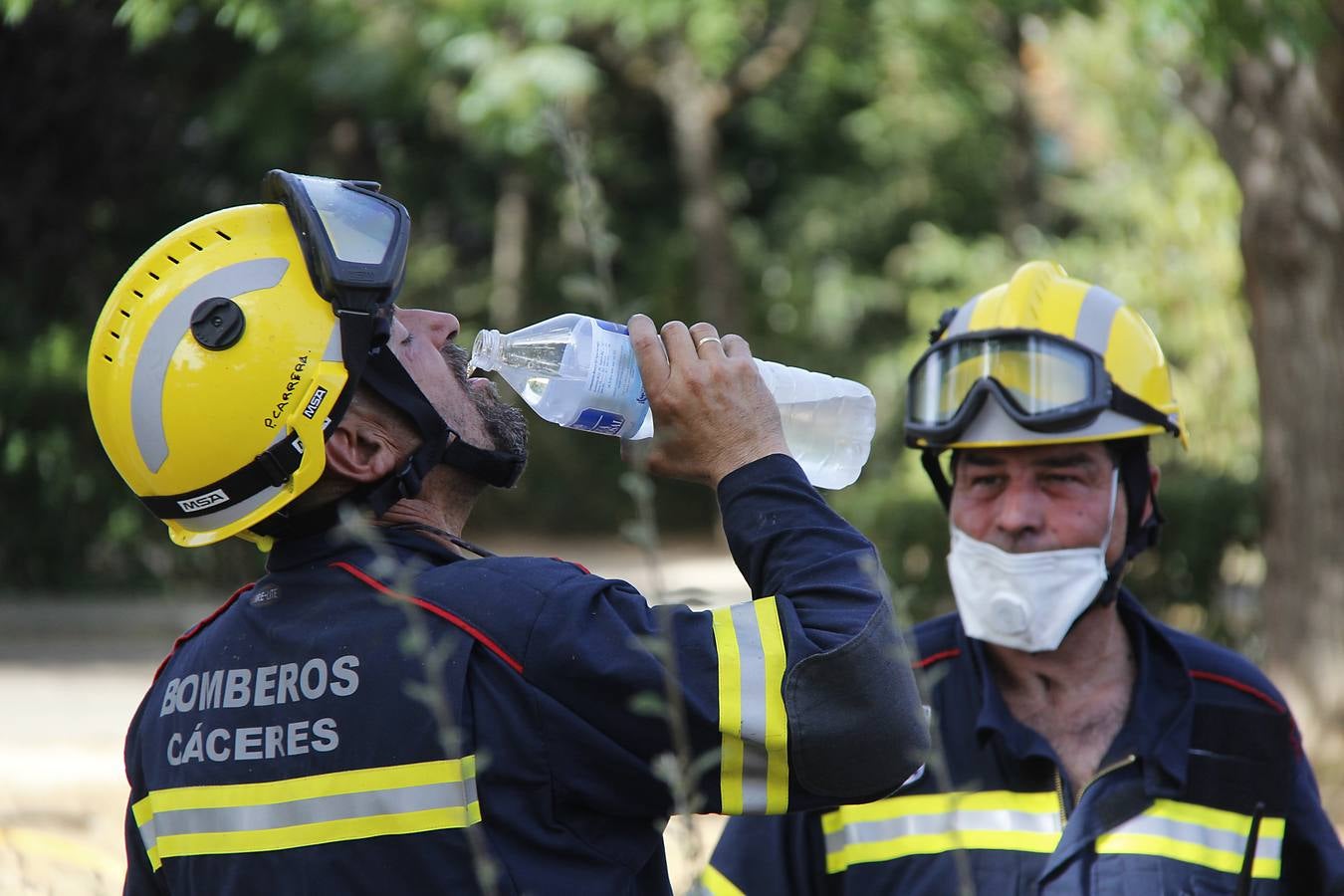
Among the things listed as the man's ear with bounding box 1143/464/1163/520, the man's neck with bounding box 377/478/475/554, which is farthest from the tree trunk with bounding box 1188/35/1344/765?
the man's neck with bounding box 377/478/475/554

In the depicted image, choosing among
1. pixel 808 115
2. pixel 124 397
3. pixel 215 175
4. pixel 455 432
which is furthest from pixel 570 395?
pixel 808 115

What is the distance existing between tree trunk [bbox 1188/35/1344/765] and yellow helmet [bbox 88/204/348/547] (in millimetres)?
5817

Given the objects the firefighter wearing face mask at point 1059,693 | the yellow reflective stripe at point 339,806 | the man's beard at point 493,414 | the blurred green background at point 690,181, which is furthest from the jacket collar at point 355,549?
the blurred green background at point 690,181

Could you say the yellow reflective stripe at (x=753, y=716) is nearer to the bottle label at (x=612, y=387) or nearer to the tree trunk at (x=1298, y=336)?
the bottle label at (x=612, y=387)

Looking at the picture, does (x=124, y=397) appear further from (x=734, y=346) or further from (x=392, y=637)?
(x=734, y=346)

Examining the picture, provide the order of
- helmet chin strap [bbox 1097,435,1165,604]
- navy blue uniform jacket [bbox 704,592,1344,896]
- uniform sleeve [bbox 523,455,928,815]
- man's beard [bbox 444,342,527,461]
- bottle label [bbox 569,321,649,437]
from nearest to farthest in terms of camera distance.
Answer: uniform sleeve [bbox 523,455,928,815] < man's beard [bbox 444,342,527,461] < bottle label [bbox 569,321,649,437] < navy blue uniform jacket [bbox 704,592,1344,896] < helmet chin strap [bbox 1097,435,1165,604]

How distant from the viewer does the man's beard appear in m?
2.46

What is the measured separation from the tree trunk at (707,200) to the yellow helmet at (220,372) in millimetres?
16340

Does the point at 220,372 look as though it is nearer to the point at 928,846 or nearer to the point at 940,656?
the point at 928,846

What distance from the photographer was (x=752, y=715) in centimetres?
205

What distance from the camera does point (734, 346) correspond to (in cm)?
239

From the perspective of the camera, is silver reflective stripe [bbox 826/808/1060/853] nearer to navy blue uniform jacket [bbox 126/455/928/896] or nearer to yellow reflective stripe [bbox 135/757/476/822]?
navy blue uniform jacket [bbox 126/455/928/896]

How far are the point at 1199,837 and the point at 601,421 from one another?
1451 millimetres

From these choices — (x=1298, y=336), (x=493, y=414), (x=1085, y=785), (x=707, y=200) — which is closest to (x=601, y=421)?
(x=493, y=414)
